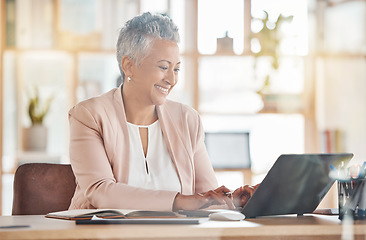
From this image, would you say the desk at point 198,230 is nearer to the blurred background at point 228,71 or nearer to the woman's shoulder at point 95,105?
the woman's shoulder at point 95,105

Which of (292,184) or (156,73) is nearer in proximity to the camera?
(292,184)

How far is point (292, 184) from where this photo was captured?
132 cm

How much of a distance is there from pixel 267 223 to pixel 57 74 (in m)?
3.30

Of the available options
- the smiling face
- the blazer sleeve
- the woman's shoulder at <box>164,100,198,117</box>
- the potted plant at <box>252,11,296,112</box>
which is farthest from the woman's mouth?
the potted plant at <box>252,11,296,112</box>

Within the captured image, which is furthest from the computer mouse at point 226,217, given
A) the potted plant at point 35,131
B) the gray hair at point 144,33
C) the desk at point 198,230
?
the potted plant at point 35,131

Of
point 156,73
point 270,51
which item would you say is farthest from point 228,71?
point 156,73

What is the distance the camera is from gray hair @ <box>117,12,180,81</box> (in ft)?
6.11

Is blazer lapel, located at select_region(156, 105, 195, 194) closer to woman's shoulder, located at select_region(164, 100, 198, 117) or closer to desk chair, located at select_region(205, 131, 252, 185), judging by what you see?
woman's shoulder, located at select_region(164, 100, 198, 117)

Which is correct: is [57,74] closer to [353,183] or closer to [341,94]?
[341,94]

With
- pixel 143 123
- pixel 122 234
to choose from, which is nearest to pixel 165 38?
pixel 143 123

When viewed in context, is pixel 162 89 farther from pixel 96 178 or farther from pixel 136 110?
pixel 96 178

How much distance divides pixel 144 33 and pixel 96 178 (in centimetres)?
54

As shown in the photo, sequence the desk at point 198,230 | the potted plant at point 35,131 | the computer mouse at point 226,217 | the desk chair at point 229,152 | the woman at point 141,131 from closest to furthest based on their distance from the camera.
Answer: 1. the desk at point 198,230
2. the computer mouse at point 226,217
3. the woman at point 141,131
4. the potted plant at point 35,131
5. the desk chair at point 229,152

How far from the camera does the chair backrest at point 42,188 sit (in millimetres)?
1852
